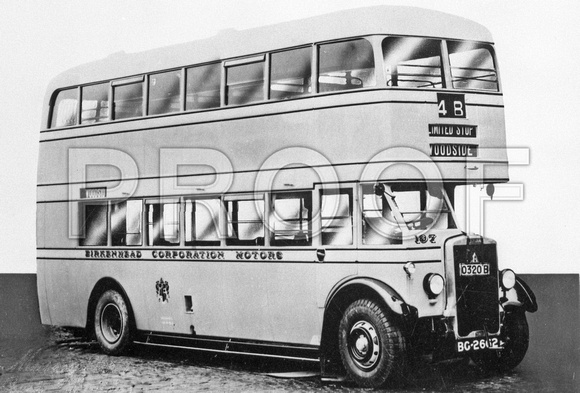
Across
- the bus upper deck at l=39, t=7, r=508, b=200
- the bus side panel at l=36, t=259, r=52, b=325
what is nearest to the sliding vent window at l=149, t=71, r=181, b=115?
the bus upper deck at l=39, t=7, r=508, b=200

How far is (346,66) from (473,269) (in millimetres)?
2549

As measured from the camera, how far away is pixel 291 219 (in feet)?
35.3

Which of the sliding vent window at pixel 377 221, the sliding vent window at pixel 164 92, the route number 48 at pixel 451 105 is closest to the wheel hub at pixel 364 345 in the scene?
the sliding vent window at pixel 377 221

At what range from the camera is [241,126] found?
11.1m

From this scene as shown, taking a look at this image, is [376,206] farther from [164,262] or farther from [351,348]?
[164,262]

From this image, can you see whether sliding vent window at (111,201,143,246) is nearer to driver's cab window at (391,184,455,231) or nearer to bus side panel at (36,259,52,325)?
bus side panel at (36,259,52,325)

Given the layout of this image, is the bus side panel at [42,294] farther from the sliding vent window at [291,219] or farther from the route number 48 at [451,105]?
the route number 48 at [451,105]

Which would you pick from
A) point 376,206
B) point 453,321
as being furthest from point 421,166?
point 453,321

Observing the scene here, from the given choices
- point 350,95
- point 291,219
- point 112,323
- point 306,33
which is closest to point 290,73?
point 306,33

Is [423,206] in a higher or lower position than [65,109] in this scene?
lower

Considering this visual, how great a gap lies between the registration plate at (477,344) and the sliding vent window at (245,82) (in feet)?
11.7

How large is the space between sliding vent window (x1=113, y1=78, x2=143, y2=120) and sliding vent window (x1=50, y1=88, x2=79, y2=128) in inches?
35.5

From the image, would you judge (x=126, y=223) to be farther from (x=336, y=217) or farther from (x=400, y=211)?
(x=400, y=211)

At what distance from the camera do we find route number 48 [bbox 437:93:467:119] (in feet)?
32.3
